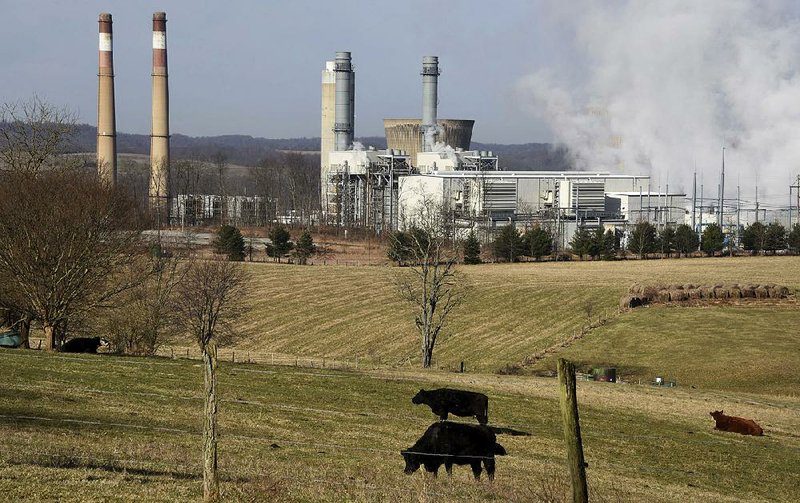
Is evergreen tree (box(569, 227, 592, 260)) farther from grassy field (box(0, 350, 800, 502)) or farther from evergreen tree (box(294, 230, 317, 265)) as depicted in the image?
grassy field (box(0, 350, 800, 502))

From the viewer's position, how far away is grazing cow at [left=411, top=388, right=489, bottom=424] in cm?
1677

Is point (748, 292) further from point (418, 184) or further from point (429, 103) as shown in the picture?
point (429, 103)

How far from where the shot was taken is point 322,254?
3637 inches

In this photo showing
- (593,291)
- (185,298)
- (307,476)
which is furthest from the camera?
(593,291)

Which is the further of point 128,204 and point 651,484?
point 128,204

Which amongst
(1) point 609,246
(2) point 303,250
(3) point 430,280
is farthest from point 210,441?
(1) point 609,246

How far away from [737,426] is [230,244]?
206 ft

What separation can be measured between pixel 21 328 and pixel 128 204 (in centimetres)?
1191

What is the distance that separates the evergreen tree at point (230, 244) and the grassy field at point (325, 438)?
54.1 m

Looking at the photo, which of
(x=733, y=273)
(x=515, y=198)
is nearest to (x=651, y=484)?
(x=733, y=273)

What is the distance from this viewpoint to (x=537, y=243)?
89.6 metres

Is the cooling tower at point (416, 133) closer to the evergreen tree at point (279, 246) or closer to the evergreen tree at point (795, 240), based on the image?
the evergreen tree at point (279, 246)

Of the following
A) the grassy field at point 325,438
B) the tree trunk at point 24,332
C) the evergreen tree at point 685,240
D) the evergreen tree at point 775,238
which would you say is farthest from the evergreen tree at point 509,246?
the tree trunk at point 24,332

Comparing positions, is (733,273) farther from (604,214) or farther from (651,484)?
(651,484)
